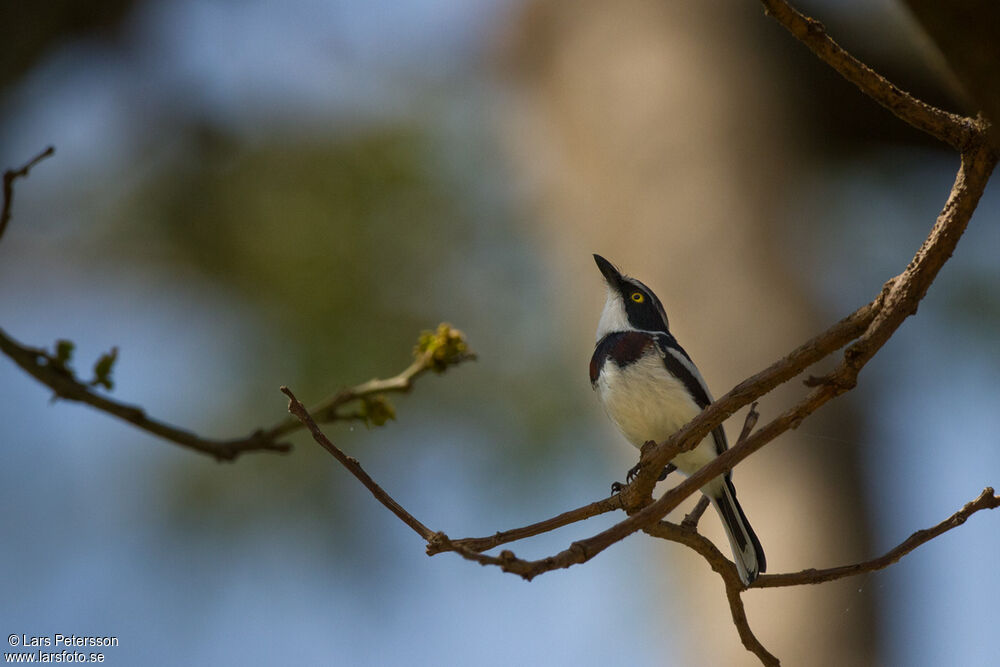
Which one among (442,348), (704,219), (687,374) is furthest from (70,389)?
(704,219)

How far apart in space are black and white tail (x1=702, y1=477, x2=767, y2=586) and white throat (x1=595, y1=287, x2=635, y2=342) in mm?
828

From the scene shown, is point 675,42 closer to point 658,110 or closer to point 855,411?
point 658,110

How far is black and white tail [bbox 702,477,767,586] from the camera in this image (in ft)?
10.5

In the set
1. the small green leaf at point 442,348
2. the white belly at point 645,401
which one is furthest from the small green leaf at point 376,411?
the white belly at point 645,401

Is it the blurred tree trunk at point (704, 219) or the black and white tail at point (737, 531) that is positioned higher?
the blurred tree trunk at point (704, 219)

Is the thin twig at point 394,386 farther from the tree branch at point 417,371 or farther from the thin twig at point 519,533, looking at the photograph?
the thin twig at point 519,533

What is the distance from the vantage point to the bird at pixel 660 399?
3391 mm

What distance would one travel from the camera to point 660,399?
351cm

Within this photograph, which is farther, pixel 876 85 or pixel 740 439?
pixel 740 439

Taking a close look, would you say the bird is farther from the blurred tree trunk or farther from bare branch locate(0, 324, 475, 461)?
the blurred tree trunk

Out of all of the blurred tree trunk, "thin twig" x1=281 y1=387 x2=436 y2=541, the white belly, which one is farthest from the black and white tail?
the blurred tree trunk

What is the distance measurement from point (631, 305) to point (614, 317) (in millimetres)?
100

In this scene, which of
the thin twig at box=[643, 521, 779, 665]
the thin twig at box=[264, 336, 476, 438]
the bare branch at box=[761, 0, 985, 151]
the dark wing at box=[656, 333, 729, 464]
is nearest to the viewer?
the bare branch at box=[761, 0, 985, 151]

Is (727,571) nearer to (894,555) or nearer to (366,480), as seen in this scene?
(894,555)
